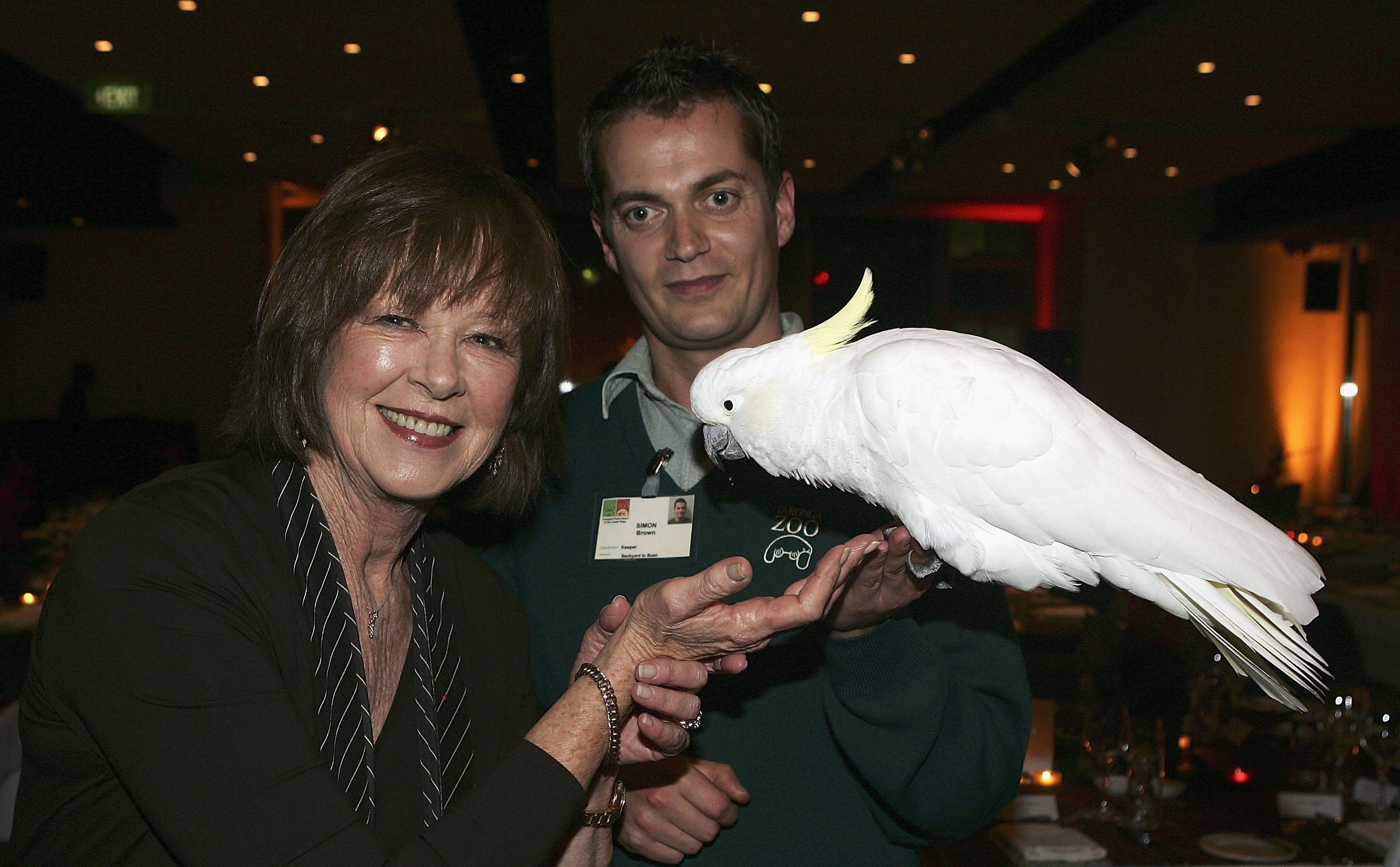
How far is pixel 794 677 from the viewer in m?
1.65

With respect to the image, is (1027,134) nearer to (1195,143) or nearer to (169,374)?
(1195,143)

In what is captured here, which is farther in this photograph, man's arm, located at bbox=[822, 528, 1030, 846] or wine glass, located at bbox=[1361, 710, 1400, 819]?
wine glass, located at bbox=[1361, 710, 1400, 819]

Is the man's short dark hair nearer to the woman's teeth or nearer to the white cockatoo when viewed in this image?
the white cockatoo

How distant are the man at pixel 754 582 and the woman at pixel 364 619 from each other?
0.55 ft

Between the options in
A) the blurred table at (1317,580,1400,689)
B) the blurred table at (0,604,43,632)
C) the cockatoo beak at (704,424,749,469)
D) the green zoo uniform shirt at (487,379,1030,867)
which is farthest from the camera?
the blurred table at (1317,580,1400,689)

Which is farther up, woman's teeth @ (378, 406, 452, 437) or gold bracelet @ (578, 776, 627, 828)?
woman's teeth @ (378, 406, 452, 437)

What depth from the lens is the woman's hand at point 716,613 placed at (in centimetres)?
115

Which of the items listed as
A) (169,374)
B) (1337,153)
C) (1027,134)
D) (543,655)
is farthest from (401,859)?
(169,374)

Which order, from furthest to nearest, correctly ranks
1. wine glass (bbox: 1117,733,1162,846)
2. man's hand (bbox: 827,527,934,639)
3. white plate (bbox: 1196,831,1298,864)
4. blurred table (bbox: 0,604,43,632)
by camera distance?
1. blurred table (bbox: 0,604,43,632)
2. wine glass (bbox: 1117,733,1162,846)
3. white plate (bbox: 1196,831,1298,864)
4. man's hand (bbox: 827,527,934,639)

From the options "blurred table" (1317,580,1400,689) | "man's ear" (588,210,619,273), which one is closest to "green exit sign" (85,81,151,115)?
"man's ear" (588,210,619,273)

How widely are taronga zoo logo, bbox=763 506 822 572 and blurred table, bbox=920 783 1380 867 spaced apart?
80 cm

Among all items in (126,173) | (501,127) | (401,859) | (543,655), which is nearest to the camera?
(401,859)

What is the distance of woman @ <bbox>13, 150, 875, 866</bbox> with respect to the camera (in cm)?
102

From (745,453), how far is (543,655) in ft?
1.88
